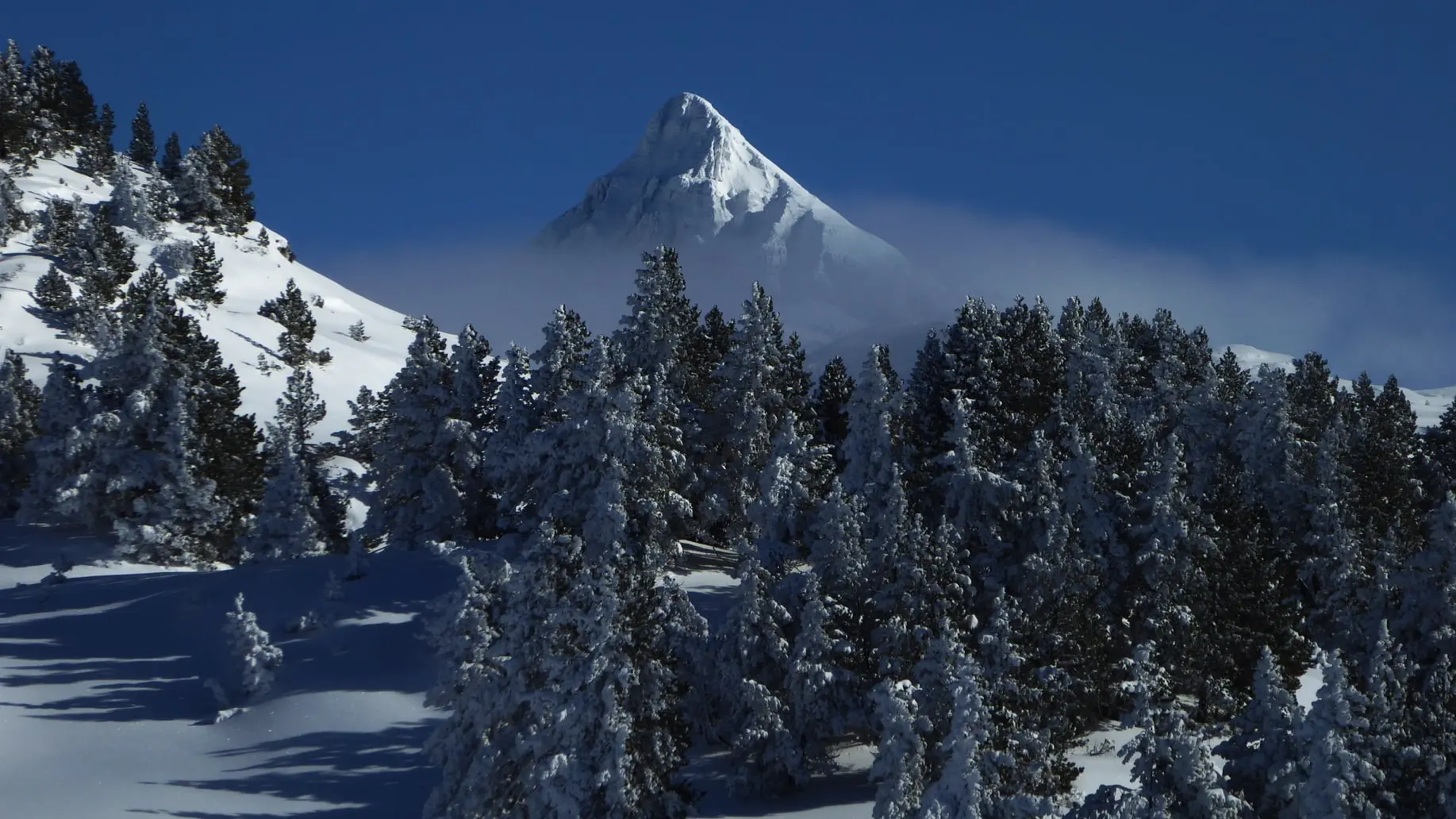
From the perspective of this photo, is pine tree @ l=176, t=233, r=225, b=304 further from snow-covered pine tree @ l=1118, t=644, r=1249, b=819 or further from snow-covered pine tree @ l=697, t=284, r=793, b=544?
snow-covered pine tree @ l=1118, t=644, r=1249, b=819

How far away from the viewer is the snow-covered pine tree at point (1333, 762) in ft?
76.0

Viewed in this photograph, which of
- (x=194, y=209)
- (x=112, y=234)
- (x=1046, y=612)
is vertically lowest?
(x=1046, y=612)

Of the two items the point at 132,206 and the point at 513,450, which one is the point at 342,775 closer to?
the point at 513,450

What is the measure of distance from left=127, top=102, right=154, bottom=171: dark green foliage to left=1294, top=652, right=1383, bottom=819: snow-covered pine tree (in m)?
128

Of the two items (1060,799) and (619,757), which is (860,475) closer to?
(1060,799)

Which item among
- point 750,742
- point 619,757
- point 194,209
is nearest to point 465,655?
point 619,757

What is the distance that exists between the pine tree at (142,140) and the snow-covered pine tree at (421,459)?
9042 centimetres

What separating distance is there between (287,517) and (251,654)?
17.0 meters

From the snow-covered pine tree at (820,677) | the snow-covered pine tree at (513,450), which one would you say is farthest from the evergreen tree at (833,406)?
the snow-covered pine tree at (820,677)

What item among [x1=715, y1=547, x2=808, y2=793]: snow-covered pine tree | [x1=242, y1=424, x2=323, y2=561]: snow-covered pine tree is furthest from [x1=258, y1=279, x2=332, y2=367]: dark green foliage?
[x1=715, y1=547, x2=808, y2=793]: snow-covered pine tree

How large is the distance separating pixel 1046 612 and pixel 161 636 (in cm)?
3120

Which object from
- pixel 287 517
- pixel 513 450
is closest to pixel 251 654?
pixel 513 450

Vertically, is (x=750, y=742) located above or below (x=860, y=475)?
below

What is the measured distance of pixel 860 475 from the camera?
147 ft
